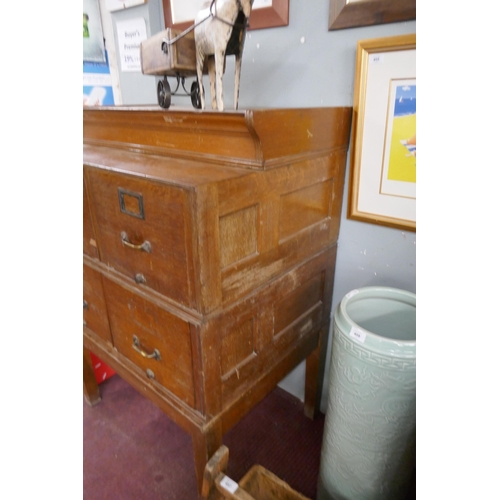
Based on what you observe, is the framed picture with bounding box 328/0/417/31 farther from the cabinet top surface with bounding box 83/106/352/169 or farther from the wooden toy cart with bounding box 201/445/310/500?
the wooden toy cart with bounding box 201/445/310/500

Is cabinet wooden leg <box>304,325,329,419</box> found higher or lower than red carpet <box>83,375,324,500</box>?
higher

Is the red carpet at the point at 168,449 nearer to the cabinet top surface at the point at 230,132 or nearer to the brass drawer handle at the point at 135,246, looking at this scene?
the brass drawer handle at the point at 135,246

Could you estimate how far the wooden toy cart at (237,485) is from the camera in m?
0.83

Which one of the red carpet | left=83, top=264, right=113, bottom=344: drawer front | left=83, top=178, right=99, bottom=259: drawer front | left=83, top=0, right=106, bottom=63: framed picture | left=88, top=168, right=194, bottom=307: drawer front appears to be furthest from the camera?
left=83, top=0, right=106, bottom=63: framed picture

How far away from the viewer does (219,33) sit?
815 mm

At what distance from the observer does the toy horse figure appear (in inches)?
31.0

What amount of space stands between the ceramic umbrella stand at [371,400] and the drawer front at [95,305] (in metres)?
0.65

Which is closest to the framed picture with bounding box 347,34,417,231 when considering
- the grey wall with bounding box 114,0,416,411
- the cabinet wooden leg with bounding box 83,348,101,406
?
the grey wall with bounding box 114,0,416,411

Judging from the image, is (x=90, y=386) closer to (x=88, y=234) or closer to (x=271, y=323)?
(x=88, y=234)

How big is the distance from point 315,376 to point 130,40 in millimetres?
1554

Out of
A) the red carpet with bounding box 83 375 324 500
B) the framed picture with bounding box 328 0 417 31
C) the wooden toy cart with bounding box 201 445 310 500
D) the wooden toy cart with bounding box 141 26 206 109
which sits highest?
the framed picture with bounding box 328 0 417 31
